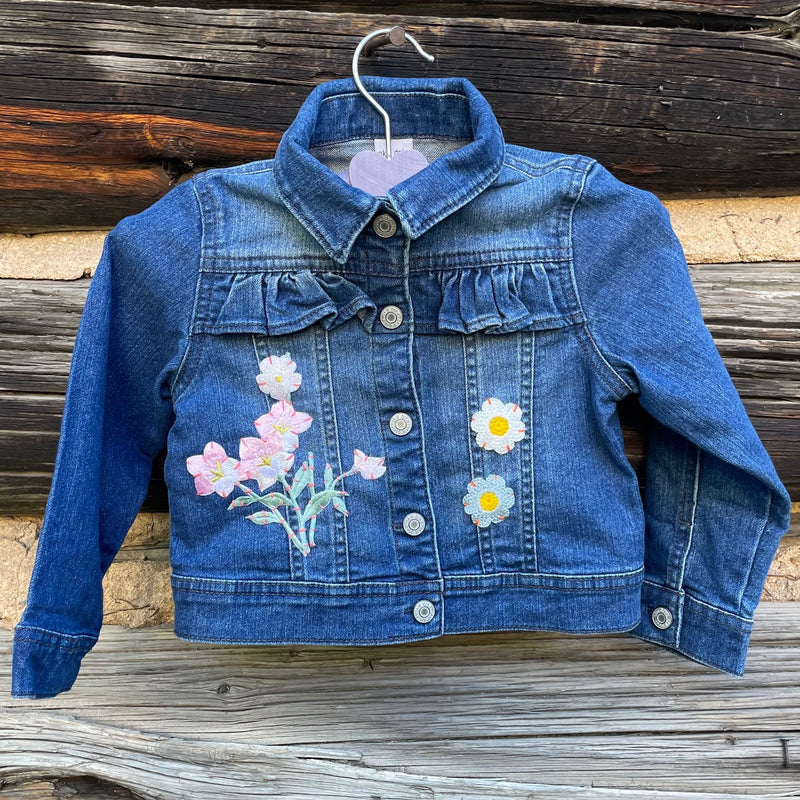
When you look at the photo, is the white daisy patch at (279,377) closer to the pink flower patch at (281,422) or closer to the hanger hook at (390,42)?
the pink flower patch at (281,422)

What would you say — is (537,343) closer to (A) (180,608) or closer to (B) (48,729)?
(A) (180,608)

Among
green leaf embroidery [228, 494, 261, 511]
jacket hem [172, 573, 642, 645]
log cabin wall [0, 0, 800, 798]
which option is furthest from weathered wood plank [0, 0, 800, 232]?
jacket hem [172, 573, 642, 645]

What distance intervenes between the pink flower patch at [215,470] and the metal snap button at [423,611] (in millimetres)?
288

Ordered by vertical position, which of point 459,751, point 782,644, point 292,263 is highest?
point 292,263

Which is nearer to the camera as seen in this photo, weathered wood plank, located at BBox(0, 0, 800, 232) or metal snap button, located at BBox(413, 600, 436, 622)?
metal snap button, located at BBox(413, 600, 436, 622)

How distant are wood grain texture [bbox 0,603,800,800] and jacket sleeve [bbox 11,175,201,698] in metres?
0.25

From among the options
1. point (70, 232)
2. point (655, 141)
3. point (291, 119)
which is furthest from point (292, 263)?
point (655, 141)

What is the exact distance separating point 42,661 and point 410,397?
0.57 m

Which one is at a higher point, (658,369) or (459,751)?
(658,369)

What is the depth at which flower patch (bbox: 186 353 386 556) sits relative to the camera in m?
1.02

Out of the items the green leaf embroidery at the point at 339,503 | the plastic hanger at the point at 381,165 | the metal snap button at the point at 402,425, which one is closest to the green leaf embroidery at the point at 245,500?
the green leaf embroidery at the point at 339,503

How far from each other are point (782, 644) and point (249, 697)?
857 millimetres

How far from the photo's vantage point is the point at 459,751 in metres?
1.20

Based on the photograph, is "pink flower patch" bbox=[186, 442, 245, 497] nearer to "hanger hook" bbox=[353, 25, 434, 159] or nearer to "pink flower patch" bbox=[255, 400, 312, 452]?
"pink flower patch" bbox=[255, 400, 312, 452]
